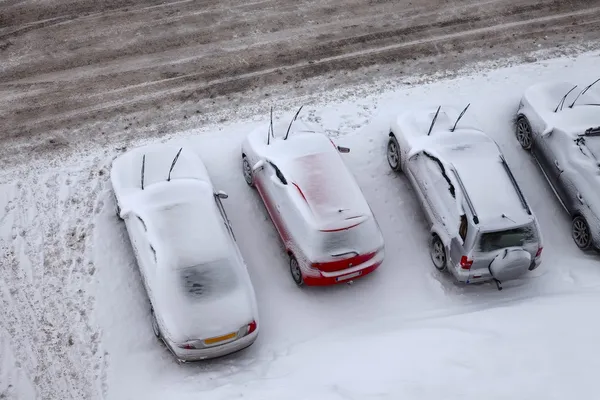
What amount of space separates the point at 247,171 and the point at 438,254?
3.71 meters

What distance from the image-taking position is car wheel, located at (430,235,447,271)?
1095 cm

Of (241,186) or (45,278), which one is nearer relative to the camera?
(45,278)

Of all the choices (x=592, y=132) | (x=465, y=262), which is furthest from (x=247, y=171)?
(x=592, y=132)

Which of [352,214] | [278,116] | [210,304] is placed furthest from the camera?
[278,116]

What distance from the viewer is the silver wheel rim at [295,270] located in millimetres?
10562

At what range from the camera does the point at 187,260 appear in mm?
9672

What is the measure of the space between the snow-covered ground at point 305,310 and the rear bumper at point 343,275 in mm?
446

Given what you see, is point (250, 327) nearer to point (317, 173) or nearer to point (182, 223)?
point (182, 223)

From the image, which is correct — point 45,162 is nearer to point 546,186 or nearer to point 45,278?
point 45,278

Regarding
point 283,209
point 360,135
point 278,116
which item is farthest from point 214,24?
point 283,209

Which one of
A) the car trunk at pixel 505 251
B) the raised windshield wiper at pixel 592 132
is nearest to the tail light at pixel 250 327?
the car trunk at pixel 505 251

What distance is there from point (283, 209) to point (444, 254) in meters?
2.81

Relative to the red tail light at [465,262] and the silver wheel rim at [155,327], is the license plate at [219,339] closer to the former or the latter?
the silver wheel rim at [155,327]

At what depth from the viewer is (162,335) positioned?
31.2 ft
